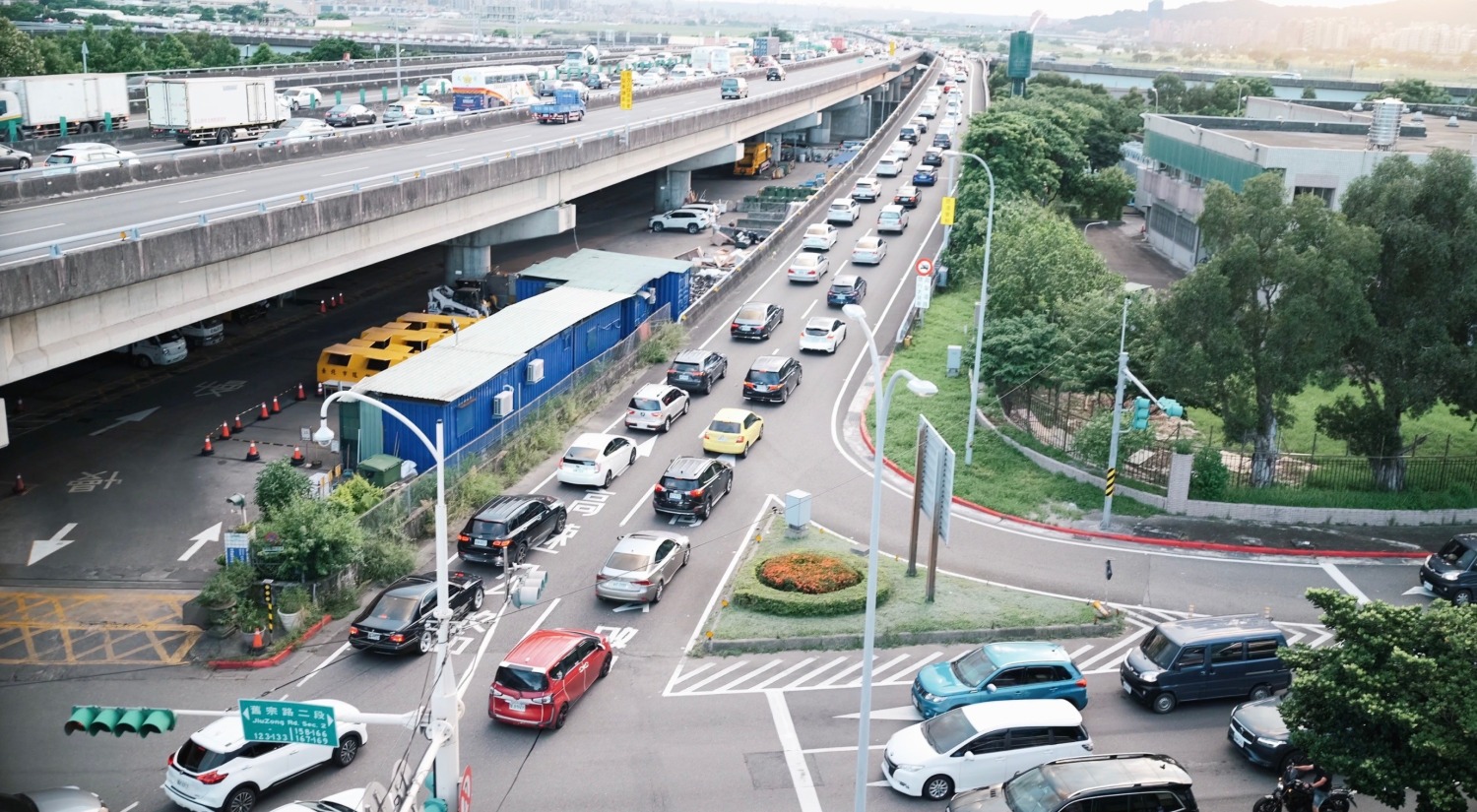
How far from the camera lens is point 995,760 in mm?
21781

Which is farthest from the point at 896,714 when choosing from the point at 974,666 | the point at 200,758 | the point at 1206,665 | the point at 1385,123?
the point at 1385,123

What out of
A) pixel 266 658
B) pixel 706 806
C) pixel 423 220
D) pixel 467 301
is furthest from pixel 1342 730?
pixel 467 301

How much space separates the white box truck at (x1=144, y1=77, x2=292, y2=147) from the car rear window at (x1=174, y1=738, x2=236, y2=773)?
1923 inches

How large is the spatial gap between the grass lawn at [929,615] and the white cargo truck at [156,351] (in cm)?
2584

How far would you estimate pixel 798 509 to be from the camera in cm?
3259

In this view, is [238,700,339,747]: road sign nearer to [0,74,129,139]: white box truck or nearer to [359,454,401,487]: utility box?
[359,454,401,487]: utility box

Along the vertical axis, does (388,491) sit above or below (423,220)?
below

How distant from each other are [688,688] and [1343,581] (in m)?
17.4

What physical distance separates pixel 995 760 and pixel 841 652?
594 cm

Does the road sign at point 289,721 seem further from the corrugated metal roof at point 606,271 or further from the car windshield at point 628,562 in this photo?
the corrugated metal roof at point 606,271

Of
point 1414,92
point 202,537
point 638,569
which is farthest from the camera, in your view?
point 1414,92

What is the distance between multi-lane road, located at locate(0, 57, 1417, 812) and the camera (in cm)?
2173

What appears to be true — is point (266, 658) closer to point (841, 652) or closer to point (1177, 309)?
point (841, 652)

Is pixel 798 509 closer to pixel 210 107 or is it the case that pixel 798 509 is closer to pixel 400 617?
pixel 400 617
